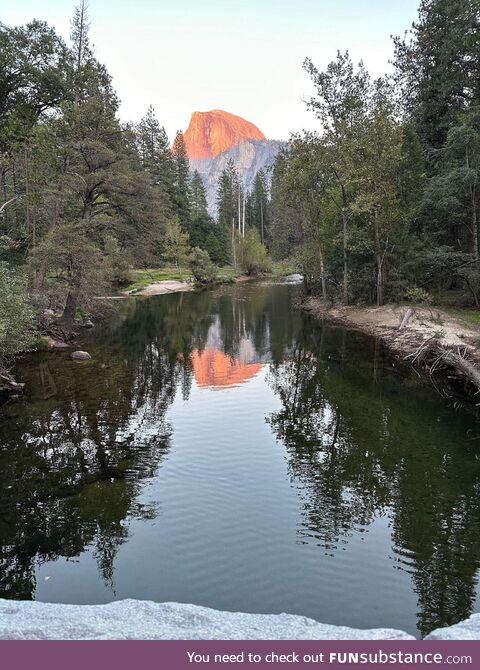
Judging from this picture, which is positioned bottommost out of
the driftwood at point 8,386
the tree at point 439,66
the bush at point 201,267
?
the driftwood at point 8,386

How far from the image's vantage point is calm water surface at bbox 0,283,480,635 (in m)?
7.58

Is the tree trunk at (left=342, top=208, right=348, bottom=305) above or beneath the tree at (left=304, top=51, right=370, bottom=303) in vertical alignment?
beneath

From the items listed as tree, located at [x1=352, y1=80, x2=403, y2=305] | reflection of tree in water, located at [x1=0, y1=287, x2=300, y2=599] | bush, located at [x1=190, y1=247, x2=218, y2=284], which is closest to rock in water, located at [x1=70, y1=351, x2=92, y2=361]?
reflection of tree in water, located at [x1=0, y1=287, x2=300, y2=599]

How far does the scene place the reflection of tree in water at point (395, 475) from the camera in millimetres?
8023

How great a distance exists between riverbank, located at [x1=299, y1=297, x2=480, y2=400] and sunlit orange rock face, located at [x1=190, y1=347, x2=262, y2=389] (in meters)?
7.86

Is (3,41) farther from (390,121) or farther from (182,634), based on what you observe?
(182,634)

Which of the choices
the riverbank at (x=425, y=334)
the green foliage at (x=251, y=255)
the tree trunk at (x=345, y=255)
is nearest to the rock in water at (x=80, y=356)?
the riverbank at (x=425, y=334)

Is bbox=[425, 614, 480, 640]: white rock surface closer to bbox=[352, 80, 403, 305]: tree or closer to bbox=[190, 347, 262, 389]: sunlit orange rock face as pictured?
bbox=[190, 347, 262, 389]: sunlit orange rock face

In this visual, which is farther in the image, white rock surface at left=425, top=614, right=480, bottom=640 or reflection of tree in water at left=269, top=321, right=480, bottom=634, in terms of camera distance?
reflection of tree in water at left=269, top=321, right=480, bottom=634

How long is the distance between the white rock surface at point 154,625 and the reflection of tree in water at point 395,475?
234cm

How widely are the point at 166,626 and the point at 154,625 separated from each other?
0.14 meters

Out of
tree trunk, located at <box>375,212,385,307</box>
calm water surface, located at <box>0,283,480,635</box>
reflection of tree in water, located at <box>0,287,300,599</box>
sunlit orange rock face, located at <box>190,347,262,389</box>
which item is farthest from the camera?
tree trunk, located at <box>375,212,385,307</box>

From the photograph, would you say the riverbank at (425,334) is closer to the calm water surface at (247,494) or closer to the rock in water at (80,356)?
the calm water surface at (247,494)

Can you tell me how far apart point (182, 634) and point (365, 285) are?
115 ft
